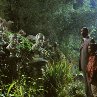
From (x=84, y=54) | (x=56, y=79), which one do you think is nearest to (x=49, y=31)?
(x=56, y=79)

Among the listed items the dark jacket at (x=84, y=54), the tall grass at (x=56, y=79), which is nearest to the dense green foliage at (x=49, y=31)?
the tall grass at (x=56, y=79)

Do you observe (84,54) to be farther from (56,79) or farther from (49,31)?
(49,31)

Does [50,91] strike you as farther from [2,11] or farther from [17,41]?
[2,11]

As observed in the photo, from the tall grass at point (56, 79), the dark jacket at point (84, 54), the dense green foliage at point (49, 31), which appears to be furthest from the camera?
the tall grass at point (56, 79)

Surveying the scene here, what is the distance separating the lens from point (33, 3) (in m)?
15.0

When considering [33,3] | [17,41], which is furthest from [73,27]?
[17,41]

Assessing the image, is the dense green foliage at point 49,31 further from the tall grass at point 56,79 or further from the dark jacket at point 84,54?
the dark jacket at point 84,54

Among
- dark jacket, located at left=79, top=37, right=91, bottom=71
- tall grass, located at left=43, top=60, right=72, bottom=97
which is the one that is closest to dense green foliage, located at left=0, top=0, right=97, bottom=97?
tall grass, located at left=43, top=60, right=72, bottom=97

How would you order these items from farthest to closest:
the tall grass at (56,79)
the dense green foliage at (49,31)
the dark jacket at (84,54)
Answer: the tall grass at (56,79) → the dense green foliage at (49,31) → the dark jacket at (84,54)

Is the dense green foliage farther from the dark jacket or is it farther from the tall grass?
the dark jacket

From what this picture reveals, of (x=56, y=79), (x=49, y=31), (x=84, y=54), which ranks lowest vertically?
(x=56, y=79)

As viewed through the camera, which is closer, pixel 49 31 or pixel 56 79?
pixel 56 79

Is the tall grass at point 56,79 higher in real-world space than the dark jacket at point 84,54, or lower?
lower

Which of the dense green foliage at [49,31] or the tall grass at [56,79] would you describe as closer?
the dense green foliage at [49,31]
